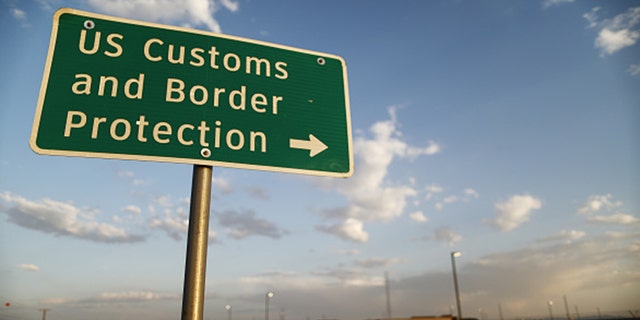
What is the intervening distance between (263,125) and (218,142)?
1.09 feet

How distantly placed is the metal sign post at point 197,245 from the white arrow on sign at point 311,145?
1.91 ft

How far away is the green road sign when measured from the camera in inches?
86.1

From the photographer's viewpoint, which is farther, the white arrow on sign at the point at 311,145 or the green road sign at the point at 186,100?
the white arrow on sign at the point at 311,145

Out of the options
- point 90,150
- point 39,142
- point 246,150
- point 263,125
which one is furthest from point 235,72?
point 39,142

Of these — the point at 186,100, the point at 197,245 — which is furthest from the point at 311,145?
the point at 197,245

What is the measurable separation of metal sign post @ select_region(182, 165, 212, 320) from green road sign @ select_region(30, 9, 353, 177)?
0.42 ft

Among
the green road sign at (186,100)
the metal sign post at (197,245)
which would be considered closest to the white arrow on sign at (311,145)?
the green road sign at (186,100)

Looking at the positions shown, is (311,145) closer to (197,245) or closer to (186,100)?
(186,100)

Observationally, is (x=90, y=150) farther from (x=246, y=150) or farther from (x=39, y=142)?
(x=246, y=150)

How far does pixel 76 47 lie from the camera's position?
92.4 inches

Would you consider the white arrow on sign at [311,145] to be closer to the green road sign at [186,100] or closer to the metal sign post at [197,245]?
the green road sign at [186,100]

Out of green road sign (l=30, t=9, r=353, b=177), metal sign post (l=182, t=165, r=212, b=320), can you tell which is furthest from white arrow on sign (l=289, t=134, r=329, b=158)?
metal sign post (l=182, t=165, r=212, b=320)

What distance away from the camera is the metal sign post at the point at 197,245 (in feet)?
6.46

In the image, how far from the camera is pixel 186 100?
2.41m
